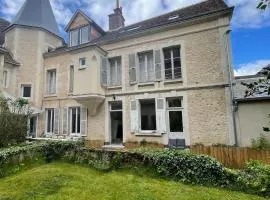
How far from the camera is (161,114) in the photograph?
11.5 metres

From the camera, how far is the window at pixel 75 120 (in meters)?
14.3

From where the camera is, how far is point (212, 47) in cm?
1086

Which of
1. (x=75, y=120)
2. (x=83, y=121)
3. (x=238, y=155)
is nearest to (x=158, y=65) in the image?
(x=83, y=121)

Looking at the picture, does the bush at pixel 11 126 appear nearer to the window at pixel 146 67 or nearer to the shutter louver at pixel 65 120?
the shutter louver at pixel 65 120

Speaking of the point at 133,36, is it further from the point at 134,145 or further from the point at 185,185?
the point at 185,185

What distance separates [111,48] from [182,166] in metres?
9.58

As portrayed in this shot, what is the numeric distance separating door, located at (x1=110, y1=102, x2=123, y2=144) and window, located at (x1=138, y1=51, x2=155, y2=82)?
94.8 inches

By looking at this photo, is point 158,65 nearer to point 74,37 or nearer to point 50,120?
point 74,37

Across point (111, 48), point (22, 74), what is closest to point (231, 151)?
point (111, 48)

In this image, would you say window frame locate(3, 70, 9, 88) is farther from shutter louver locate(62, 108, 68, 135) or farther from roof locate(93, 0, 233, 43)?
roof locate(93, 0, 233, 43)

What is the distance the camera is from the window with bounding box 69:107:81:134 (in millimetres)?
14305

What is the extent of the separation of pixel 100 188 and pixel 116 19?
→ 15.6 meters

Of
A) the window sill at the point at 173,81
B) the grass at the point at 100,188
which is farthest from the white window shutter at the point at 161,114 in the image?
the grass at the point at 100,188

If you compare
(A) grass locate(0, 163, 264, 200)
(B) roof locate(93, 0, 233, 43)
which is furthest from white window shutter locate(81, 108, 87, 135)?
(A) grass locate(0, 163, 264, 200)
